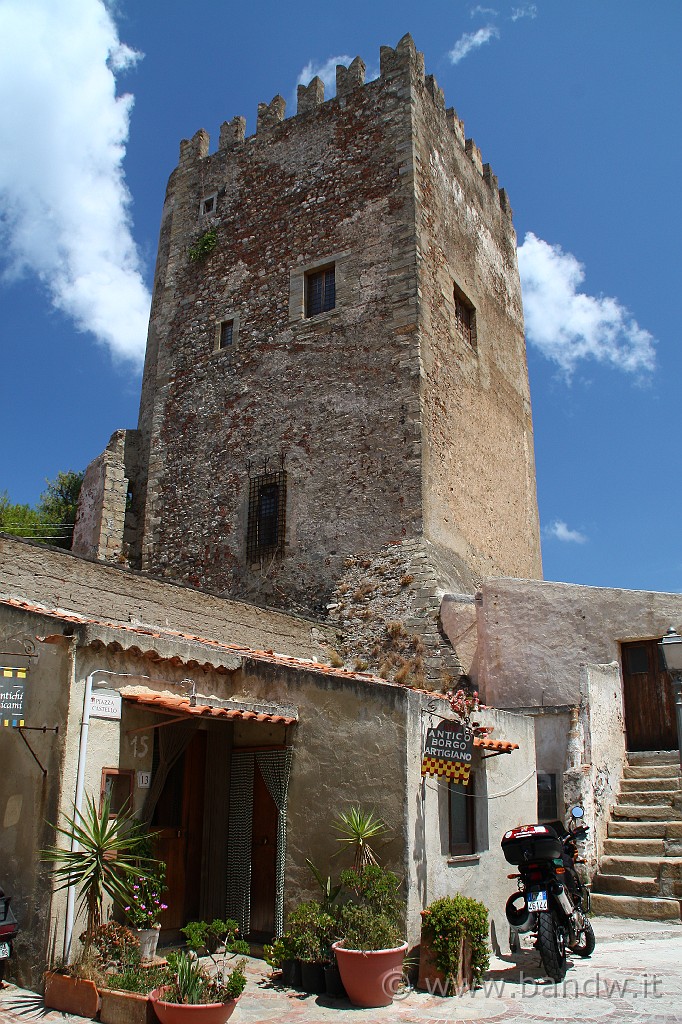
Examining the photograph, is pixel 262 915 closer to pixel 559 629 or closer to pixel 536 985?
pixel 536 985

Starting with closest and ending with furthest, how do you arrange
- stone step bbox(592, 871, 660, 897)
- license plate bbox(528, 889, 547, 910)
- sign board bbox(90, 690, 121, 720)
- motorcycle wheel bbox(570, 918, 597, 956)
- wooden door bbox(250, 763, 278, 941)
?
sign board bbox(90, 690, 121, 720), license plate bbox(528, 889, 547, 910), motorcycle wheel bbox(570, 918, 597, 956), wooden door bbox(250, 763, 278, 941), stone step bbox(592, 871, 660, 897)

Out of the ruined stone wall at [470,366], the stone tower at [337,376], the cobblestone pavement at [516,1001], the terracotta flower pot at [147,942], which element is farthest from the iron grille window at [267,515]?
the terracotta flower pot at [147,942]

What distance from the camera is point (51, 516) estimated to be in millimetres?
24000

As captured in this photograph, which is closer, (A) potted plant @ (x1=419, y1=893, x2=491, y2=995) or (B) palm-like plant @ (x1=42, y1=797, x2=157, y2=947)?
(B) palm-like plant @ (x1=42, y1=797, x2=157, y2=947)

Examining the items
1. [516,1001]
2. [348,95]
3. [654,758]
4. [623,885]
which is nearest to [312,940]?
[516,1001]

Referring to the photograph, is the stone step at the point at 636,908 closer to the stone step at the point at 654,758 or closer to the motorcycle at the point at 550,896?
the motorcycle at the point at 550,896

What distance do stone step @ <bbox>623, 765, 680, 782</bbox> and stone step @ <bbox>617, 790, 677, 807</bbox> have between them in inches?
19.3

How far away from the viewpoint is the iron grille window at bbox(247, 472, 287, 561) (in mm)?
17234

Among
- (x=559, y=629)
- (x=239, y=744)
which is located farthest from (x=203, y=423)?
(x=239, y=744)

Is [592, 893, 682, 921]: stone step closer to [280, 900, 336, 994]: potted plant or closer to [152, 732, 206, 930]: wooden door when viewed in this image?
[280, 900, 336, 994]: potted plant

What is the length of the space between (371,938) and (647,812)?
5.98 metres

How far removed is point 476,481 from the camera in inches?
706

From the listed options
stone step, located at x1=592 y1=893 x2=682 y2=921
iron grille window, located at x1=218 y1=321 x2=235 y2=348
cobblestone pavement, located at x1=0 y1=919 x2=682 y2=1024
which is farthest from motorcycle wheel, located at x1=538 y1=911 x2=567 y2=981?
iron grille window, located at x1=218 y1=321 x2=235 y2=348

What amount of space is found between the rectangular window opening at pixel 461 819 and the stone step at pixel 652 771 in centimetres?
479
